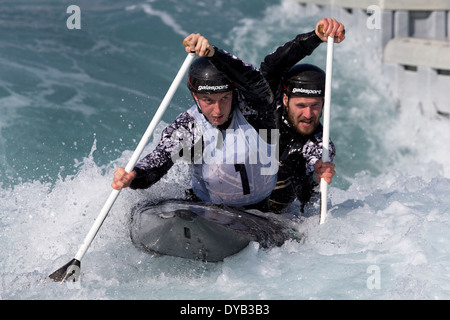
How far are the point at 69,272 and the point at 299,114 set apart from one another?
201 cm

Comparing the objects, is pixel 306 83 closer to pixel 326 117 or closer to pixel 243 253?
pixel 326 117

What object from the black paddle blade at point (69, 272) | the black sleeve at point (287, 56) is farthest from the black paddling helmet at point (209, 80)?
the black paddle blade at point (69, 272)

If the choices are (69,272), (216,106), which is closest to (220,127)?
(216,106)

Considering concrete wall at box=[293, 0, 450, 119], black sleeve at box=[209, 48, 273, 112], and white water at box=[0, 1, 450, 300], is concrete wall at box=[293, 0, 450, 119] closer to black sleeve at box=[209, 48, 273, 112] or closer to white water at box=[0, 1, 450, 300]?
white water at box=[0, 1, 450, 300]

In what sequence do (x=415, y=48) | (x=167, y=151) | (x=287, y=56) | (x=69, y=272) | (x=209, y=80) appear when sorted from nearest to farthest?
(x=69, y=272)
(x=209, y=80)
(x=167, y=151)
(x=287, y=56)
(x=415, y=48)

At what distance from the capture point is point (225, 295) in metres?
4.42

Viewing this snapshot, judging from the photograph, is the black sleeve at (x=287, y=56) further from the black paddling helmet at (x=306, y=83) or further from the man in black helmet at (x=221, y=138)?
the man in black helmet at (x=221, y=138)

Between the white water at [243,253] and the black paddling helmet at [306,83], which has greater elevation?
the black paddling helmet at [306,83]

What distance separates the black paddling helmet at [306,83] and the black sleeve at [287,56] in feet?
0.50

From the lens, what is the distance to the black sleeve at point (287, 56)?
513 cm

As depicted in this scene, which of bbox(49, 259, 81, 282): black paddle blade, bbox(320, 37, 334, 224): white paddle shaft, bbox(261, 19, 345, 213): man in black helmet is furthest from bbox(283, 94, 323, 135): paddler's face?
bbox(49, 259, 81, 282): black paddle blade

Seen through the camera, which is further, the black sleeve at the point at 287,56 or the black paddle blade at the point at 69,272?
the black sleeve at the point at 287,56

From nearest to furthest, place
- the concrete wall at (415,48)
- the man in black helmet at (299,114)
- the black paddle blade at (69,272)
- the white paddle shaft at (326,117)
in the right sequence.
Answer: the black paddle blade at (69,272) < the white paddle shaft at (326,117) < the man in black helmet at (299,114) < the concrete wall at (415,48)

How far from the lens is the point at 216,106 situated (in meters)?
4.55
